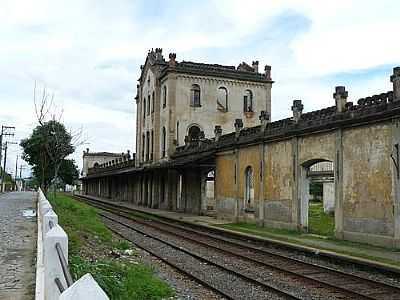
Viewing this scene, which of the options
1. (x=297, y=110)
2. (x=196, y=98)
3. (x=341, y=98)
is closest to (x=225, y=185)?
(x=297, y=110)

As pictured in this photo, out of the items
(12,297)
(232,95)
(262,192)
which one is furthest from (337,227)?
(232,95)

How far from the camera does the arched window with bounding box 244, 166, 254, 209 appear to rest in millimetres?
23578

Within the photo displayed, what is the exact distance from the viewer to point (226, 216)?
25.7 metres

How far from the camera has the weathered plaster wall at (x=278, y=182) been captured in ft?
64.7

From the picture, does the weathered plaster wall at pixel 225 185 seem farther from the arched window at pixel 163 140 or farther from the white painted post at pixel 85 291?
the white painted post at pixel 85 291

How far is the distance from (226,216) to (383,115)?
1253 cm

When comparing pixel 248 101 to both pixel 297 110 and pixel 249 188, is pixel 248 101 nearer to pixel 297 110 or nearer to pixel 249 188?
pixel 249 188

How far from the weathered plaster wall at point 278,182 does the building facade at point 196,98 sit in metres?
15.3

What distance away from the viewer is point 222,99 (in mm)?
40031

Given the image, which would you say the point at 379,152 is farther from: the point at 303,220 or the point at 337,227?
the point at 303,220

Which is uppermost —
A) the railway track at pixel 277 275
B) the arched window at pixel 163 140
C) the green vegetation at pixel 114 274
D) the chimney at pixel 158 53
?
the chimney at pixel 158 53

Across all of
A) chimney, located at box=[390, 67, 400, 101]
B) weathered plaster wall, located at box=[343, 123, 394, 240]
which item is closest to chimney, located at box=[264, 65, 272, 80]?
weathered plaster wall, located at box=[343, 123, 394, 240]

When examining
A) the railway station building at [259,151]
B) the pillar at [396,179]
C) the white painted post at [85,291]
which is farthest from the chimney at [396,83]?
the white painted post at [85,291]

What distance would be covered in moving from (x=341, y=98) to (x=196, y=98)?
2218 centimetres
